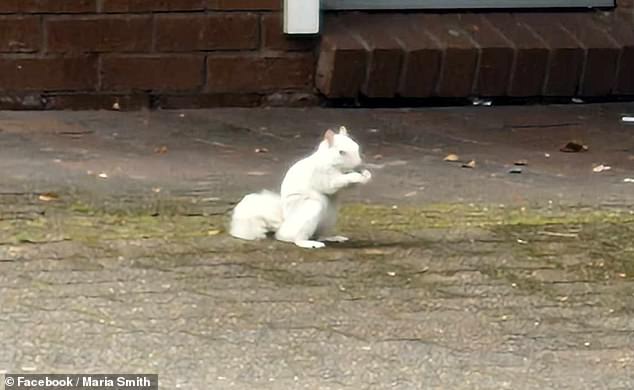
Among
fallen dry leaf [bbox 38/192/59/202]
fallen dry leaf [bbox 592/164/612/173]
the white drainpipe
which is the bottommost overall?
fallen dry leaf [bbox 592/164/612/173]

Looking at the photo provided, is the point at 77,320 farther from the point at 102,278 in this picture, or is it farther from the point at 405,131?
the point at 405,131

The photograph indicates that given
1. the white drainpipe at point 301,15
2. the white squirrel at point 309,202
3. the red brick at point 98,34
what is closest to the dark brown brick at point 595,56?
the white drainpipe at point 301,15

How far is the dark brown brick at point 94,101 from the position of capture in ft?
29.8

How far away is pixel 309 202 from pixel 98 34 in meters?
3.53

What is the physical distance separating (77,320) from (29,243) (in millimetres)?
1035

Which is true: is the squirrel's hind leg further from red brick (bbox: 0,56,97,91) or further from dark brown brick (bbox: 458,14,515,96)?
dark brown brick (bbox: 458,14,515,96)

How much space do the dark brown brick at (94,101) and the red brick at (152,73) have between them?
5cm

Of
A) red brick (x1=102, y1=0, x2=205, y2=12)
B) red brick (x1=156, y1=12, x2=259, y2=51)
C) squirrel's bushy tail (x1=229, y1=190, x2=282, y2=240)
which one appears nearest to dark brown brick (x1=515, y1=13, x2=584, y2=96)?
red brick (x1=156, y1=12, x2=259, y2=51)

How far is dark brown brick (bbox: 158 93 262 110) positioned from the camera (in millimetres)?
9234

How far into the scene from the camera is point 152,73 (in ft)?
30.0

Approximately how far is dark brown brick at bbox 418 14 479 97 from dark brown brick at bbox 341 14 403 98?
28cm

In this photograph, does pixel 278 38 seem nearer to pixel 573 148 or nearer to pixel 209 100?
pixel 209 100

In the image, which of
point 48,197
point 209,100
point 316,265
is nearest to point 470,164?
point 209,100

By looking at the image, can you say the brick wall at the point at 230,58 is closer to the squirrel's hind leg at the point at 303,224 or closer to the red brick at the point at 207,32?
the red brick at the point at 207,32
